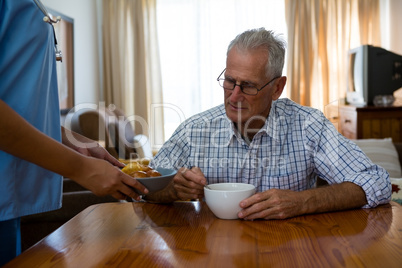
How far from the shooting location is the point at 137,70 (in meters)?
5.91

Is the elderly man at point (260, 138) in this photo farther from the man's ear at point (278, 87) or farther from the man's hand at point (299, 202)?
the man's hand at point (299, 202)

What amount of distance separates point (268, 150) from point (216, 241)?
2.52ft

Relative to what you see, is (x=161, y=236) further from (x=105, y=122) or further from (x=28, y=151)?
(x=105, y=122)

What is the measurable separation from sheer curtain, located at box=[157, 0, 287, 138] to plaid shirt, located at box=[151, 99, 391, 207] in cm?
417

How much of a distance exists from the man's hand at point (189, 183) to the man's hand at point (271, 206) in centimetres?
23

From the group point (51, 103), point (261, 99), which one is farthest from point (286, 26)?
point (51, 103)

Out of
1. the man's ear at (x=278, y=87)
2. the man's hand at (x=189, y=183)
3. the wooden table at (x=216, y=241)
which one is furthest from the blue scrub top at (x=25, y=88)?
the man's ear at (x=278, y=87)

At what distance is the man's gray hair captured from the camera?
1607 millimetres

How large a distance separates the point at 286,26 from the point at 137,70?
2101 millimetres

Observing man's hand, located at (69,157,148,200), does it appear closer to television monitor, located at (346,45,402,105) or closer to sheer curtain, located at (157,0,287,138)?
television monitor, located at (346,45,402,105)

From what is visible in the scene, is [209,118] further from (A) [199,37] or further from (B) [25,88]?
Answer: (A) [199,37]

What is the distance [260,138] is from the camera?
1.68m

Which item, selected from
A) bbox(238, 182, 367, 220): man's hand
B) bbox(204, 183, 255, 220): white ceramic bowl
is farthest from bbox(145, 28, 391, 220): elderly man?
bbox(204, 183, 255, 220): white ceramic bowl

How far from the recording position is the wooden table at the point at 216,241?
852mm
